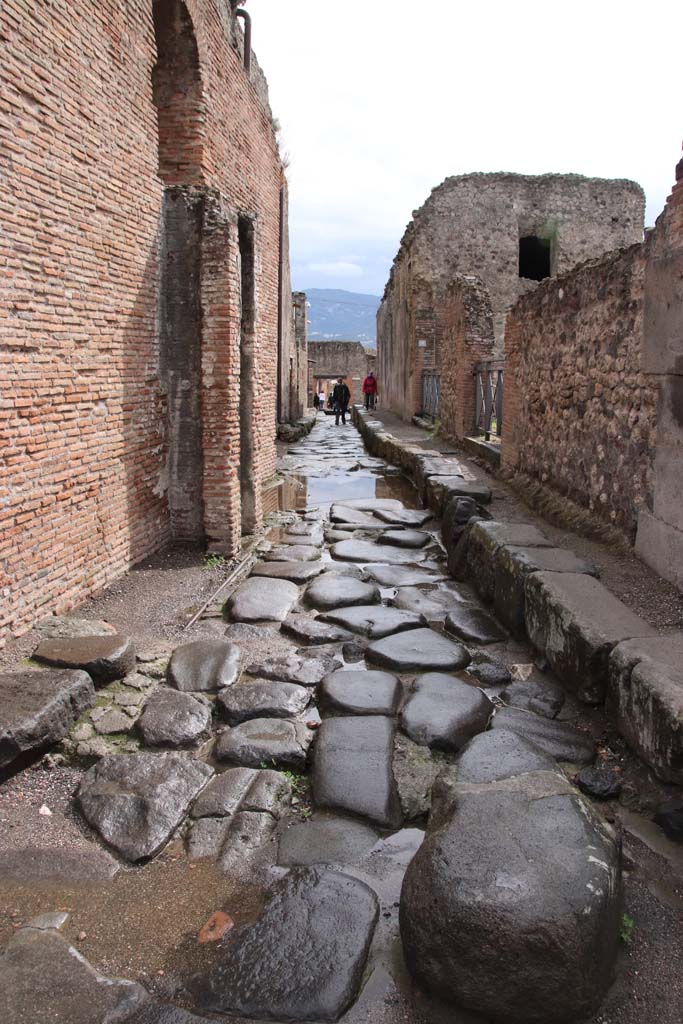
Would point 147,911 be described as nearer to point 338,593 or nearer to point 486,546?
point 338,593

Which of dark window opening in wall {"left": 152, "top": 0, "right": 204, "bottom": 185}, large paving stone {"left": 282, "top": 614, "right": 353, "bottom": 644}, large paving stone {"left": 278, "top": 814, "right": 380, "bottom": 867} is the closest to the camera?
large paving stone {"left": 278, "top": 814, "right": 380, "bottom": 867}

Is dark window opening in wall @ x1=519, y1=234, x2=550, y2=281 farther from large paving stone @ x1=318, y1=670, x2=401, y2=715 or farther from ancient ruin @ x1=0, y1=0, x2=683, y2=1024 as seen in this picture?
large paving stone @ x1=318, y1=670, x2=401, y2=715

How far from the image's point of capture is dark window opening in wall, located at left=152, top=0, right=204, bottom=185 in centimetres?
660

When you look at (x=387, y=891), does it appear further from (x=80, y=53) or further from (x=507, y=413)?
(x=507, y=413)

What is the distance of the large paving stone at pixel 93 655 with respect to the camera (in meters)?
3.91

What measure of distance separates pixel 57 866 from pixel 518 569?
127 inches

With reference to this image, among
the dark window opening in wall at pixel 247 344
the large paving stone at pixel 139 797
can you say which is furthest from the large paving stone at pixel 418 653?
the dark window opening in wall at pixel 247 344

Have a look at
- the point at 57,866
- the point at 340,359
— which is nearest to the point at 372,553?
the point at 57,866

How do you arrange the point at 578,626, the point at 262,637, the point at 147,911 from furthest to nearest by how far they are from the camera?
the point at 262,637
the point at 578,626
the point at 147,911

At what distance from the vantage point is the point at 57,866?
2701mm

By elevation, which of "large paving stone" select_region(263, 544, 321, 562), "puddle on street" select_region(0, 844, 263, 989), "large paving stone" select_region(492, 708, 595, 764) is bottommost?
"puddle on street" select_region(0, 844, 263, 989)

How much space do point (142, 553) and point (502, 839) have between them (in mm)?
4279

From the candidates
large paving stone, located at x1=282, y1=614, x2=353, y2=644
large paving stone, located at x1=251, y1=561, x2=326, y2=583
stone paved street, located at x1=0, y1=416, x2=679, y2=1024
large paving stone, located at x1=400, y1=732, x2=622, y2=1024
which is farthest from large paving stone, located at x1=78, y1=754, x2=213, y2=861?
large paving stone, located at x1=251, y1=561, x2=326, y2=583

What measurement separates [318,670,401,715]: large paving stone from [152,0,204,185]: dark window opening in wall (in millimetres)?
4719
